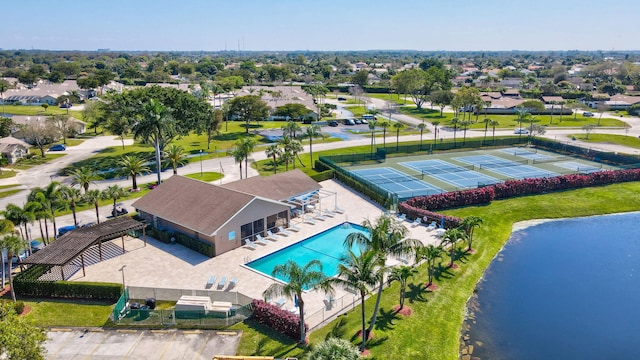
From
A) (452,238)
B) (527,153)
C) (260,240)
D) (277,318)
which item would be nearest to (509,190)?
(452,238)

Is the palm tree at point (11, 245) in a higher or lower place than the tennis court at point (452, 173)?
higher

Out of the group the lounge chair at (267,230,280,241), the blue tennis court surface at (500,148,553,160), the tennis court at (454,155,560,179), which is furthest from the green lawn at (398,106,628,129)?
the lounge chair at (267,230,280,241)

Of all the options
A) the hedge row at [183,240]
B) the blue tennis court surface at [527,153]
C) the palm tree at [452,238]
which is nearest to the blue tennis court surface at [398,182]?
the palm tree at [452,238]

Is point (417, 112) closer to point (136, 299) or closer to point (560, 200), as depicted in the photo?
point (560, 200)

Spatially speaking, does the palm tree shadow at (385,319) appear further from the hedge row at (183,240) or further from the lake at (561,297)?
the hedge row at (183,240)

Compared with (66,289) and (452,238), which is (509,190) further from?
(66,289)

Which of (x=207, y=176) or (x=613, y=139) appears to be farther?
(x=613, y=139)
